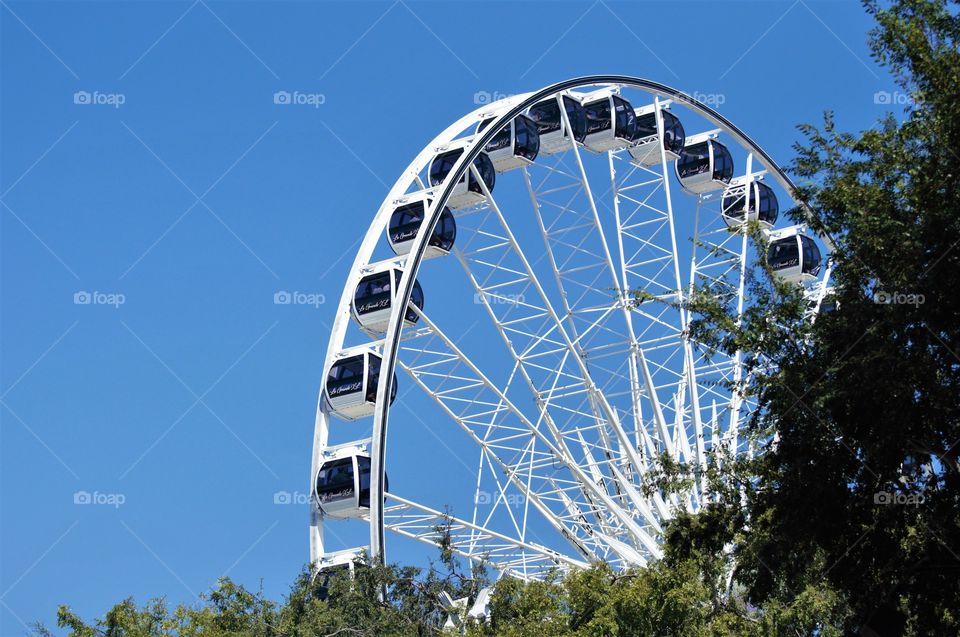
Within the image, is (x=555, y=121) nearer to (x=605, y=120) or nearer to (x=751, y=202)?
(x=605, y=120)

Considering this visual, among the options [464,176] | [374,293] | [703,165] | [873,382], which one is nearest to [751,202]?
[703,165]

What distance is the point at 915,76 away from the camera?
20.5m

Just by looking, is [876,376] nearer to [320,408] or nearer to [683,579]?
[683,579]

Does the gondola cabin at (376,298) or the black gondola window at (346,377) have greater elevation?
the gondola cabin at (376,298)

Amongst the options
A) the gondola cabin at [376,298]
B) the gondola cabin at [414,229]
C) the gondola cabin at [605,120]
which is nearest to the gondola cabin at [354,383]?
the gondola cabin at [376,298]

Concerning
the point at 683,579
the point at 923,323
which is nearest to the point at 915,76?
the point at 923,323

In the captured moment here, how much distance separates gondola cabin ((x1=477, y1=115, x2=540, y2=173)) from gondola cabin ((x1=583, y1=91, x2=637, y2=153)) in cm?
349

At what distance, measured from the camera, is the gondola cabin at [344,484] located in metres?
36.2

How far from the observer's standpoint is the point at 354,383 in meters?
37.9

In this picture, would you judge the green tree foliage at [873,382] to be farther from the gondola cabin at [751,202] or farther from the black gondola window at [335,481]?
the gondola cabin at [751,202]

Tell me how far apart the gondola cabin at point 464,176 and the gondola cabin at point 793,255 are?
13707 millimetres

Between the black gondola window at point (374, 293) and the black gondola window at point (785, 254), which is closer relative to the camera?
the black gondola window at point (374, 293)

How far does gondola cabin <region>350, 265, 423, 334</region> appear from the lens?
3884 cm

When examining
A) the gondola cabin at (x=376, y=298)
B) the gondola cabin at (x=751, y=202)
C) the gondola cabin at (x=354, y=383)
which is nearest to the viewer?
the gondola cabin at (x=354, y=383)
